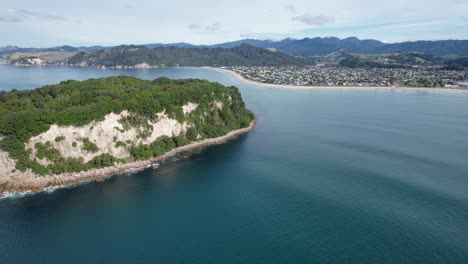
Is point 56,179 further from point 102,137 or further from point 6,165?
point 102,137

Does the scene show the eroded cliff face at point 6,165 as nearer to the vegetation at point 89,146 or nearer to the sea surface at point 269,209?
the sea surface at point 269,209

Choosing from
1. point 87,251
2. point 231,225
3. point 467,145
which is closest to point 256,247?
point 231,225

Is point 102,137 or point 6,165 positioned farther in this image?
point 102,137

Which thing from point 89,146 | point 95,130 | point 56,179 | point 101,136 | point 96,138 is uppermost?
point 95,130

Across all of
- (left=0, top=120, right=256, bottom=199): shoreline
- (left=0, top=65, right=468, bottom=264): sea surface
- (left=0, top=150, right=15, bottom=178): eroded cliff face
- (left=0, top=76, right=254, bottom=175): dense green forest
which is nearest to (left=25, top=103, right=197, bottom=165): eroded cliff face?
(left=0, top=76, right=254, bottom=175): dense green forest

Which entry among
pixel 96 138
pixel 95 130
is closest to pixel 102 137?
pixel 96 138
